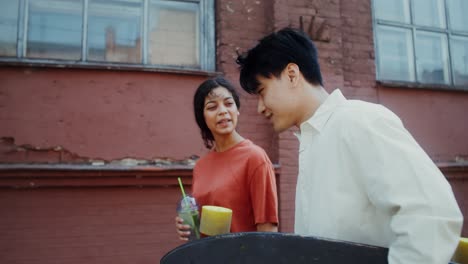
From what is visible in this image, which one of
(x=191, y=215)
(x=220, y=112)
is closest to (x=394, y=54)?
(x=220, y=112)

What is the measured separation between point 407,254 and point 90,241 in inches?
113

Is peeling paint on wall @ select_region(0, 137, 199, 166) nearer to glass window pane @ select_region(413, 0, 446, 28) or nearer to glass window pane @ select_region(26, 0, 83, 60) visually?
glass window pane @ select_region(26, 0, 83, 60)

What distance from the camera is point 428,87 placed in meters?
4.42

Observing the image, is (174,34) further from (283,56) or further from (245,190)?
(283,56)

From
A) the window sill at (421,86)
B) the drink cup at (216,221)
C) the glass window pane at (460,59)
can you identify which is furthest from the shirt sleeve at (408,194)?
the glass window pane at (460,59)

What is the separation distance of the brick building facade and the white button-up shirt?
7.75ft

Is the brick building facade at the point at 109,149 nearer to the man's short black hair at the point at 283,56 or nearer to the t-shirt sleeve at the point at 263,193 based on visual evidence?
the t-shirt sleeve at the point at 263,193

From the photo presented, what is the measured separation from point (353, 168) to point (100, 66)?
2.91m

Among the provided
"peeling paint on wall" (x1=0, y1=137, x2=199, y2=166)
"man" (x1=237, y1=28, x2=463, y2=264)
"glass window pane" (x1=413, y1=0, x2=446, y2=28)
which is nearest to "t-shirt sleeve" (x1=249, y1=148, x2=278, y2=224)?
"man" (x1=237, y1=28, x2=463, y2=264)

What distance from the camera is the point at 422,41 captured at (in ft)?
15.9

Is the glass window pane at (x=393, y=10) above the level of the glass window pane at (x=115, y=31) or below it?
above

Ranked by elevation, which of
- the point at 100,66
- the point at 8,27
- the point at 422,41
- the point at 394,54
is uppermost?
the point at 422,41

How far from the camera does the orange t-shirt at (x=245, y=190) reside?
5.91 ft

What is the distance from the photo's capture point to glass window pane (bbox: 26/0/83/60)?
11.3ft
